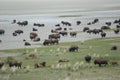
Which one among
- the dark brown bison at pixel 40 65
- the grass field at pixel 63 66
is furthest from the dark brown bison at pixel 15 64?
the dark brown bison at pixel 40 65

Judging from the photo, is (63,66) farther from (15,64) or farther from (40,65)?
(15,64)

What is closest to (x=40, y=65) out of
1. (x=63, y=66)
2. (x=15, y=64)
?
(x=63, y=66)

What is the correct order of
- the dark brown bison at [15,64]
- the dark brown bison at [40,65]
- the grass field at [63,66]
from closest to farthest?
the grass field at [63,66], the dark brown bison at [40,65], the dark brown bison at [15,64]

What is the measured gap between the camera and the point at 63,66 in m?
31.0

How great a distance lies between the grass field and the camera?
26641 millimetres

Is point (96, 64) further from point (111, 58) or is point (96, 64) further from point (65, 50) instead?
point (65, 50)

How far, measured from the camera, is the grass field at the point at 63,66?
87.4ft

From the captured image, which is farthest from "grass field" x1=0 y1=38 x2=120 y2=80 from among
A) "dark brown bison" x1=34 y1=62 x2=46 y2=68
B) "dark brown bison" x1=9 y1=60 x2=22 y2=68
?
"dark brown bison" x1=9 y1=60 x2=22 y2=68

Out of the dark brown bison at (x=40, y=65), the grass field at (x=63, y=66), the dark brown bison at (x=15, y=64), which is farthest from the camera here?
the dark brown bison at (x=15, y=64)

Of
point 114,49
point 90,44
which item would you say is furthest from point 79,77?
point 90,44

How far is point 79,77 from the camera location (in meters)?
26.3

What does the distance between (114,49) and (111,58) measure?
5.69 metres

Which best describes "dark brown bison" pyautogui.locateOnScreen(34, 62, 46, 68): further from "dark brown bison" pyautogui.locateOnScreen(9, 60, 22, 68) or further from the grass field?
"dark brown bison" pyautogui.locateOnScreen(9, 60, 22, 68)

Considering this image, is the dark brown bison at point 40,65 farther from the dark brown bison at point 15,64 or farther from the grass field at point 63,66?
the dark brown bison at point 15,64
